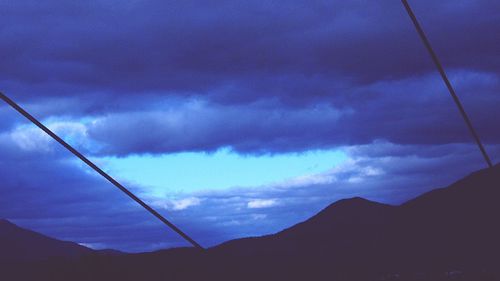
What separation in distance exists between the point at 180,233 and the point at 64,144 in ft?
14.4

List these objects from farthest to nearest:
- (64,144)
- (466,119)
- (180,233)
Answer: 1. (466,119)
2. (180,233)
3. (64,144)

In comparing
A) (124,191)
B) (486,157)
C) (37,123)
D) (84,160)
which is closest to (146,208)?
(124,191)

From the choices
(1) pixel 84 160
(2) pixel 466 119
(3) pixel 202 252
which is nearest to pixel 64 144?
(1) pixel 84 160

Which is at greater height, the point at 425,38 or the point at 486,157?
the point at 425,38

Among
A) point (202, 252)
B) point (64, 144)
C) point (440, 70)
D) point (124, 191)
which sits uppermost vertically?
point (440, 70)

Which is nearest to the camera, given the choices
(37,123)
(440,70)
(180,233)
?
(37,123)

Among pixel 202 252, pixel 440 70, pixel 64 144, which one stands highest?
pixel 440 70

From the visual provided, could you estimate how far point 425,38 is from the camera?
2070 cm

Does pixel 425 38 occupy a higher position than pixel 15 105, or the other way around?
pixel 425 38

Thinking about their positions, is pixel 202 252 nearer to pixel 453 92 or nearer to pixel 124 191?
pixel 124 191

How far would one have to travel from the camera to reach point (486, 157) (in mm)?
25141

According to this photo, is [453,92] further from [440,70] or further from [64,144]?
[64,144]

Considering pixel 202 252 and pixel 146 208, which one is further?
pixel 202 252

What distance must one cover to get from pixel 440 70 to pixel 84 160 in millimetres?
11407
